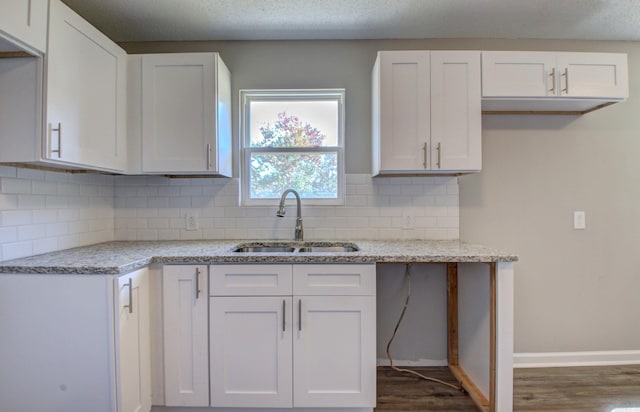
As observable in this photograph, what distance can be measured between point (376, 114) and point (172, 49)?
1546 millimetres

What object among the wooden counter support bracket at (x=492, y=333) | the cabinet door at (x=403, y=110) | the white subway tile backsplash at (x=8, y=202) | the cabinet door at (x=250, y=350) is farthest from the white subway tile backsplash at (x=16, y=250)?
the wooden counter support bracket at (x=492, y=333)

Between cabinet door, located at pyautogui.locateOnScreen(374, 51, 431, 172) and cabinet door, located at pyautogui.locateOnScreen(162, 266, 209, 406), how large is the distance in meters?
1.25

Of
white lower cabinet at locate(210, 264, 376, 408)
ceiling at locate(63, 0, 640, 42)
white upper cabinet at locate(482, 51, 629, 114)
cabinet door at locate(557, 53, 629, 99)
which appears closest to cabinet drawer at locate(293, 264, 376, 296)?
white lower cabinet at locate(210, 264, 376, 408)

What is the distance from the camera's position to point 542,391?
6.33ft

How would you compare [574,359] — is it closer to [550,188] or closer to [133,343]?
[550,188]

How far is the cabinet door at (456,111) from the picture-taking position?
6.20 ft

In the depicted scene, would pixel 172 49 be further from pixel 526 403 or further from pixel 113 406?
pixel 526 403

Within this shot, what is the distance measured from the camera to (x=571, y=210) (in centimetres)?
225

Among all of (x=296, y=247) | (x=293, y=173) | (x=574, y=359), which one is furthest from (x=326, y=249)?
(x=574, y=359)

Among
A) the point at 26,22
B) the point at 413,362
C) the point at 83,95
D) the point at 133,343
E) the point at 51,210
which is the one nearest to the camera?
the point at 26,22

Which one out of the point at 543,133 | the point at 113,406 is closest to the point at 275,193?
the point at 113,406

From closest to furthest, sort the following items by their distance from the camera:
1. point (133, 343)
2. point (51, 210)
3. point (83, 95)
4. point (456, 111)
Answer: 1. point (133, 343)
2. point (83, 95)
3. point (51, 210)
4. point (456, 111)

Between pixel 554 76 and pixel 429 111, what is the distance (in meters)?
0.79

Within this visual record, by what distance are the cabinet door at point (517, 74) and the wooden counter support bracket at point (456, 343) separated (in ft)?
3.53
